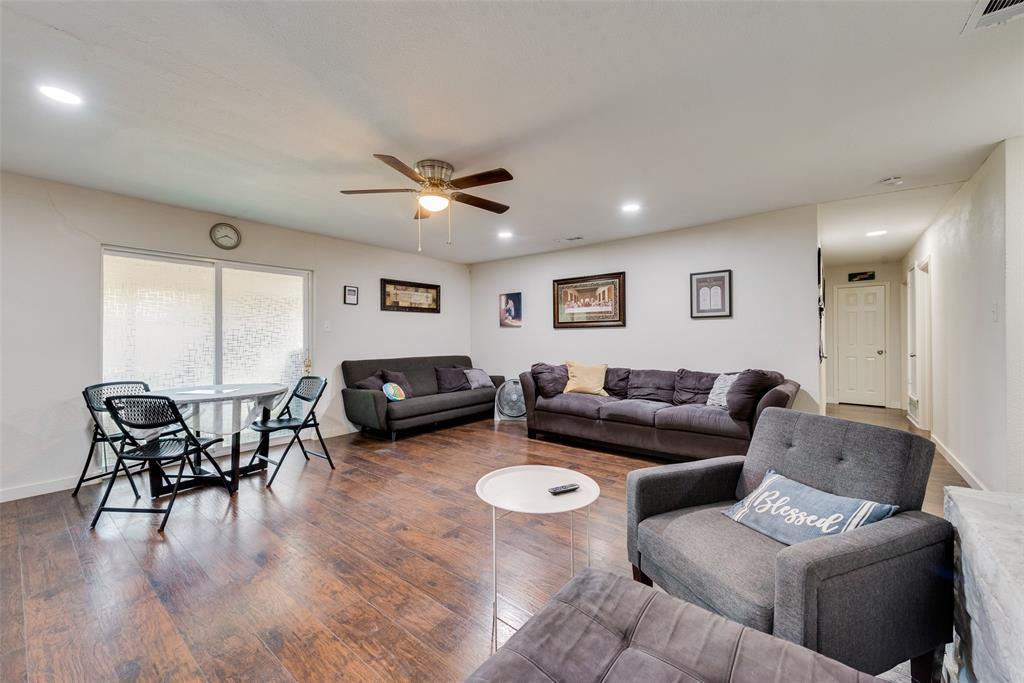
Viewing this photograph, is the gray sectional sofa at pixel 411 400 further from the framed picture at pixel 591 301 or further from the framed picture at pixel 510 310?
the framed picture at pixel 591 301

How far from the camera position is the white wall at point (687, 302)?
157 inches

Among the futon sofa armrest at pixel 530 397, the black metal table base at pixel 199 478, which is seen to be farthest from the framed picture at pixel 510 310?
the black metal table base at pixel 199 478

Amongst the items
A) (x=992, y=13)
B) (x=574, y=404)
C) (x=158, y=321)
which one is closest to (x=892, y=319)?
(x=574, y=404)

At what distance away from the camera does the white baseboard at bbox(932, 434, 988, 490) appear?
3.10 meters

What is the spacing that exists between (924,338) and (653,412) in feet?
12.3

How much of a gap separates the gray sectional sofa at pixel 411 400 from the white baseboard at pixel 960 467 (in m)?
4.77

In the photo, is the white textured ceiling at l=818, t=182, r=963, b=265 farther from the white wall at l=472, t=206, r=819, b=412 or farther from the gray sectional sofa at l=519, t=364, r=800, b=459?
the gray sectional sofa at l=519, t=364, r=800, b=459

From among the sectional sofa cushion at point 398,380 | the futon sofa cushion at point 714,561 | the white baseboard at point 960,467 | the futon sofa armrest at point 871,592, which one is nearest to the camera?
the futon sofa armrest at point 871,592

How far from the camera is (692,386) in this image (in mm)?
4379

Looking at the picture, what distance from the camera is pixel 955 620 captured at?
1.14 m

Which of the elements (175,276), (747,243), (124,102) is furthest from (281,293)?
(747,243)

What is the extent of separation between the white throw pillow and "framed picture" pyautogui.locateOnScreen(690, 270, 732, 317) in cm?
72

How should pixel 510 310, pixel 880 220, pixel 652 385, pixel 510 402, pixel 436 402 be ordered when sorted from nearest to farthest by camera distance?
pixel 880 220 → pixel 652 385 → pixel 436 402 → pixel 510 402 → pixel 510 310

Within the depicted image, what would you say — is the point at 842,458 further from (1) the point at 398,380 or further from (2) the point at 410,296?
(2) the point at 410,296
